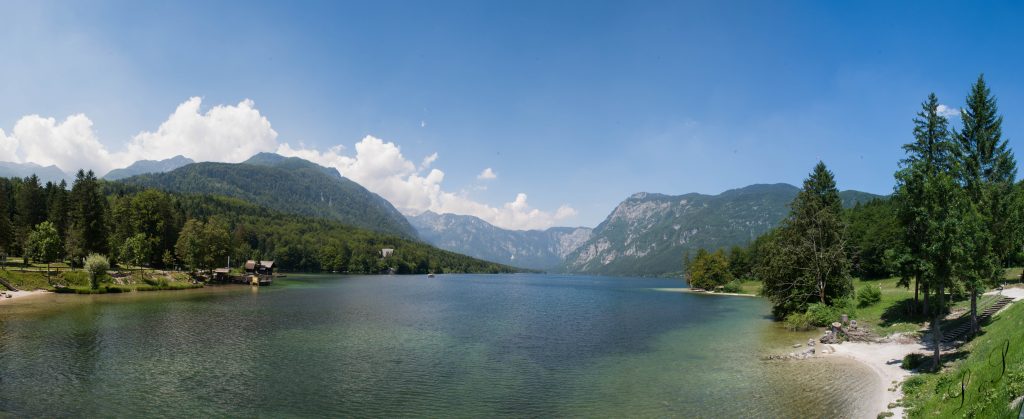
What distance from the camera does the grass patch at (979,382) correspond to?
13508mm

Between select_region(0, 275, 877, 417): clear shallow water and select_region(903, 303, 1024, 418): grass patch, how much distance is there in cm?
274

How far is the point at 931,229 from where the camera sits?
81.3ft

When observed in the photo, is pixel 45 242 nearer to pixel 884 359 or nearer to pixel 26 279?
pixel 26 279

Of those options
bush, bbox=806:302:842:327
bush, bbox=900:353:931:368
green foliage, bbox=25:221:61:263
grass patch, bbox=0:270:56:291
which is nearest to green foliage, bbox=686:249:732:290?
bush, bbox=806:302:842:327

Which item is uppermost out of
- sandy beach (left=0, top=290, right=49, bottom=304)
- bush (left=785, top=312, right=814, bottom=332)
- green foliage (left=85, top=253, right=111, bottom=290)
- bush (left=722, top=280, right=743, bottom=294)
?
green foliage (left=85, top=253, right=111, bottom=290)

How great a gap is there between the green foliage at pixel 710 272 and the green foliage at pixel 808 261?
7770cm

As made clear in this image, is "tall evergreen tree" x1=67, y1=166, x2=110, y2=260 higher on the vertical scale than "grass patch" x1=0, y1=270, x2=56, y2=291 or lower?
higher

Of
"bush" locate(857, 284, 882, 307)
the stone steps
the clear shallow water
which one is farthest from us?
"bush" locate(857, 284, 882, 307)

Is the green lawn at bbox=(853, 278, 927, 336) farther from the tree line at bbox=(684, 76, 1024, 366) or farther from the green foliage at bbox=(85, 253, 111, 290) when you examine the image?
the green foliage at bbox=(85, 253, 111, 290)

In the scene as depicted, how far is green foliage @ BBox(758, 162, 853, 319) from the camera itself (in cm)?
4950

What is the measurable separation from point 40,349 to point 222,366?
46.3 ft

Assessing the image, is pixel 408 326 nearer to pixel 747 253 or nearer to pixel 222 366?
pixel 222 366

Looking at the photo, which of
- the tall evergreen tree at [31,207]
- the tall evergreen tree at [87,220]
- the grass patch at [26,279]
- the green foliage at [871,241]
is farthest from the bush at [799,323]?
the tall evergreen tree at [31,207]

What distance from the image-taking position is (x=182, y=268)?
11894 cm
